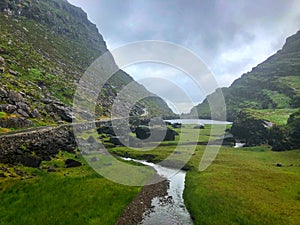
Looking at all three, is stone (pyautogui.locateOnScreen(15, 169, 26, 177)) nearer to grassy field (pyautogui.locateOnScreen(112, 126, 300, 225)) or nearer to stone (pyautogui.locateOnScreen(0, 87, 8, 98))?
grassy field (pyautogui.locateOnScreen(112, 126, 300, 225))

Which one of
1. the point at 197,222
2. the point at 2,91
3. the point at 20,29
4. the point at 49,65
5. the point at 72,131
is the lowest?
the point at 197,222

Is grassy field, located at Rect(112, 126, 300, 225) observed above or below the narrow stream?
above

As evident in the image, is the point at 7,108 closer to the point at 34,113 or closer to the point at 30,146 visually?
the point at 34,113

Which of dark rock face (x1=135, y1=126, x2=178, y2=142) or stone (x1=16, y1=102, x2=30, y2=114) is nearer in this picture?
stone (x1=16, y1=102, x2=30, y2=114)

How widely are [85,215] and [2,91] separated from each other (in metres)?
71.7

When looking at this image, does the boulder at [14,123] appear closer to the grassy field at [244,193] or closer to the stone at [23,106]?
the stone at [23,106]

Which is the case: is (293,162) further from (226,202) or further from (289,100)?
(289,100)

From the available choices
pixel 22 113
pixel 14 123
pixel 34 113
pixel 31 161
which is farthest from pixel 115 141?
pixel 31 161

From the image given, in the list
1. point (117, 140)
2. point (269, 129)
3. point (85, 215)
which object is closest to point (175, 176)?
point (85, 215)

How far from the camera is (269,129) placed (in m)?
102

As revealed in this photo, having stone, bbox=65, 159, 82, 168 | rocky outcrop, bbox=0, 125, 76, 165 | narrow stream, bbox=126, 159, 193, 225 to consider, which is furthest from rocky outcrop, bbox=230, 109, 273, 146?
stone, bbox=65, 159, 82, 168

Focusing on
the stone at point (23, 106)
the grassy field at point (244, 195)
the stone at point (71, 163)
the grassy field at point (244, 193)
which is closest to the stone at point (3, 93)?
the stone at point (23, 106)

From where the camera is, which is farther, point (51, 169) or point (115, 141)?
point (115, 141)

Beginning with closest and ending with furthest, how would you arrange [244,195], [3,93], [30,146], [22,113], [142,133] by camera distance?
1. [244,195]
2. [30,146]
3. [3,93]
4. [22,113]
5. [142,133]
